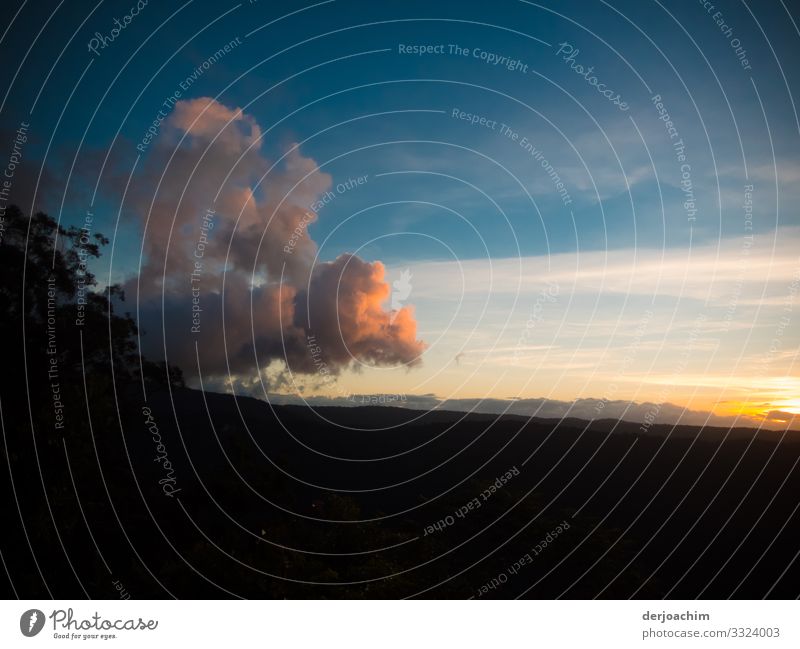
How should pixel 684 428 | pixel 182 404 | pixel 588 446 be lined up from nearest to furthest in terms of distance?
1. pixel 182 404
2. pixel 684 428
3. pixel 588 446

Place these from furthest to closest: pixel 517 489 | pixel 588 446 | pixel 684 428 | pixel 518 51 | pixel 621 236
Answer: pixel 588 446
pixel 517 489
pixel 684 428
pixel 621 236
pixel 518 51

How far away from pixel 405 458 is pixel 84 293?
62.7 ft

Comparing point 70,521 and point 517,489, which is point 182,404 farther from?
point 517,489

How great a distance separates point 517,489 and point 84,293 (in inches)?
858

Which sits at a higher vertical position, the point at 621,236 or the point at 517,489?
the point at 621,236

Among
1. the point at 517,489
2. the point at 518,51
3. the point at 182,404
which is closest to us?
the point at 518,51

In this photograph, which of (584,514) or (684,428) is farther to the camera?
(584,514)

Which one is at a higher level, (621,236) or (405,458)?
(621,236)

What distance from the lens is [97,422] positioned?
1614 cm
